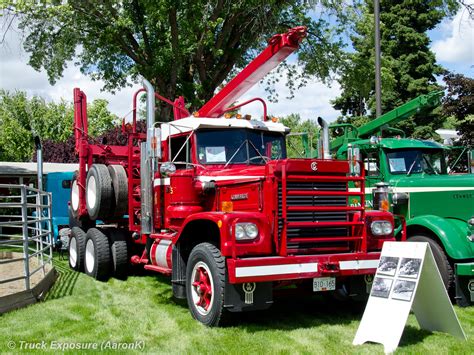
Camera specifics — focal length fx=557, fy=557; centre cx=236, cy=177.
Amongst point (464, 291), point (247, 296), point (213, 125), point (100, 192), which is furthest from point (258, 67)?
point (464, 291)

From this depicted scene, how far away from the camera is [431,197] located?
852 centimetres

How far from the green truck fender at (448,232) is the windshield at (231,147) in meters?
2.36

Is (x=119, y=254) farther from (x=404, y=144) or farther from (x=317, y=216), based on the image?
(x=404, y=144)

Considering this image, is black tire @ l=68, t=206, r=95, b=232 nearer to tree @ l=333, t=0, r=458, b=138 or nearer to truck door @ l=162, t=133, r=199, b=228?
truck door @ l=162, t=133, r=199, b=228

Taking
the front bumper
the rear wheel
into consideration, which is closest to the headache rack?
the front bumper

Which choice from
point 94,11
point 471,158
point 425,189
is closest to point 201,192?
point 425,189

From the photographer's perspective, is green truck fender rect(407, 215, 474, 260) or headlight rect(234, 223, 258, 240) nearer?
headlight rect(234, 223, 258, 240)

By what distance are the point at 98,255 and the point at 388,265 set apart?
5.73 metres

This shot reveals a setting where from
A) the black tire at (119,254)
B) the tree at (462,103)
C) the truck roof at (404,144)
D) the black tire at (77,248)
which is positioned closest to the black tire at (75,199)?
the black tire at (77,248)

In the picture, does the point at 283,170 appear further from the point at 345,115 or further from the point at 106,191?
the point at 345,115

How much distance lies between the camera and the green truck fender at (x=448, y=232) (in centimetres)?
748

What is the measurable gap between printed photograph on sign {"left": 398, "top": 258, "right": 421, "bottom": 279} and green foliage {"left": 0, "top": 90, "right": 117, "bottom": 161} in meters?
37.9

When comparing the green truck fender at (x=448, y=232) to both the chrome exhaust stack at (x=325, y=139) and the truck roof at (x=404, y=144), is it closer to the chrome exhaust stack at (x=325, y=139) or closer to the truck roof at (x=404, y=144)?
the chrome exhaust stack at (x=325, y=139)

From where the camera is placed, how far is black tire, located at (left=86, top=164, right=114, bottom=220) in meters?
9.52
